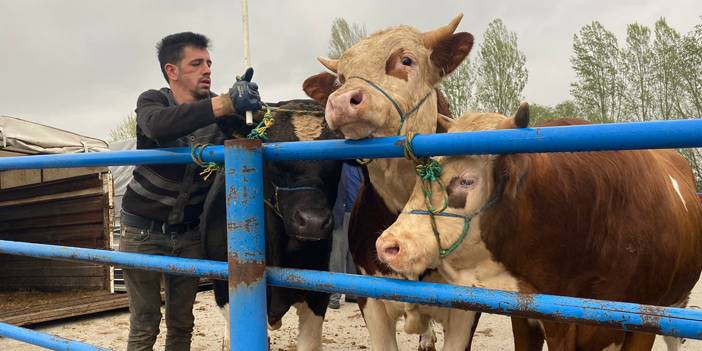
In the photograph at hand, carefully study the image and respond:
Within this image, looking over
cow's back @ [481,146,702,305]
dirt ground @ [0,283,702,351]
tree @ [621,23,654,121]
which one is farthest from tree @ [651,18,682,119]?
cow's back @ [481,146,702,305]

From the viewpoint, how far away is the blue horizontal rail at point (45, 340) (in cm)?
192

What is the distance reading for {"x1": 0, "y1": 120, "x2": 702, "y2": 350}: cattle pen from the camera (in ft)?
3.45

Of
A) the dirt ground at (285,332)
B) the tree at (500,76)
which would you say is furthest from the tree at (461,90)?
the dirt ground at (285,332)

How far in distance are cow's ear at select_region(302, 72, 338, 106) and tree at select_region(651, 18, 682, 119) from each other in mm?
20699

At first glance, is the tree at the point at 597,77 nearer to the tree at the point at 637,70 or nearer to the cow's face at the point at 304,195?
the tree at the point at 637,70

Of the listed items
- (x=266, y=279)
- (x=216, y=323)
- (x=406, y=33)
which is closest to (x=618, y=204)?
(x=406, y=33)

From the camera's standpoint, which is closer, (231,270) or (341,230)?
(231,270)

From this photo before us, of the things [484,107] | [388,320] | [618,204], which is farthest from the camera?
A: [484,107]

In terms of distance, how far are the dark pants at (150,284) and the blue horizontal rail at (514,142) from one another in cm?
125

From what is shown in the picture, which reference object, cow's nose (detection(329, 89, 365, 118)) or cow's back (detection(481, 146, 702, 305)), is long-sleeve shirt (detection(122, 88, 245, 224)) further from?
cow's back (detection(481, 146, 702, 305))

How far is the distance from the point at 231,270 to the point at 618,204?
5.12ft

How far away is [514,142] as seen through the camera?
1.21m

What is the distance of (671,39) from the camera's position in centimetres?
2167

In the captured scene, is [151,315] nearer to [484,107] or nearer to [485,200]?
[485,200]
